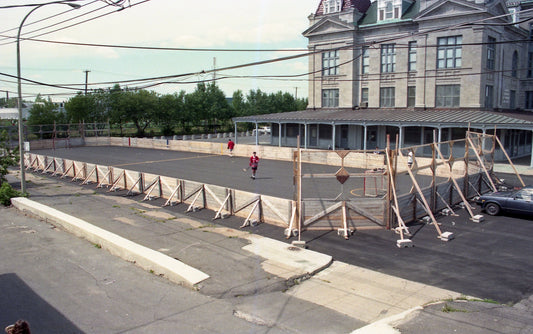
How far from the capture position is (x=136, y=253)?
37.0ft

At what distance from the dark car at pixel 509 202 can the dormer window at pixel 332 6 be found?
37170 millimetres

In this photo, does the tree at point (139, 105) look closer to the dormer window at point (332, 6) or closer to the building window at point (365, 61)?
the dormer window at point (332, 6)

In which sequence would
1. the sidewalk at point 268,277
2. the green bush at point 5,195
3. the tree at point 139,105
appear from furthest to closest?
A: 1. the tree at point 139,105
2. the green bush at point 5,195
3. the sidewalk at point 268,277

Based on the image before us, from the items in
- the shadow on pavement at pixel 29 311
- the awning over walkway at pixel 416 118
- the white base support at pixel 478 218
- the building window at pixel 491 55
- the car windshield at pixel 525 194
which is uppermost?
the building window at pixel 491 55

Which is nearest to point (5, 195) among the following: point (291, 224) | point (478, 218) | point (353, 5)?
point (291, 224)

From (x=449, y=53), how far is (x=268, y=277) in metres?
36.9

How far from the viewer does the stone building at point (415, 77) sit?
125 ft

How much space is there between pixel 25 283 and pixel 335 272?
7.63 metres

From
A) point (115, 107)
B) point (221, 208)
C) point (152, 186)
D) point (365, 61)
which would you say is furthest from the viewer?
point (115, 107)

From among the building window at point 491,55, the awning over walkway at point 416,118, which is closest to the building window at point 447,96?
the awning over walkway at point 416,118

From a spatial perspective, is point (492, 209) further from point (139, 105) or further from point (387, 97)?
point (139, 105)

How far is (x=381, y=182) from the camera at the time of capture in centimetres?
2161

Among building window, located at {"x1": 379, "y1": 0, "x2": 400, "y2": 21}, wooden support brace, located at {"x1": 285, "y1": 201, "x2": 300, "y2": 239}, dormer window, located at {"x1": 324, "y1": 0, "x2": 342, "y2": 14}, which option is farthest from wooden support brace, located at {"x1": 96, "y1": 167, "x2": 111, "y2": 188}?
dormer window, located at {"x1": 324, "y1": 0, "x2": 342, "y2": 14}

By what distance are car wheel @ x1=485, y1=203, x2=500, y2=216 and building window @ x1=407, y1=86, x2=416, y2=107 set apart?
2847 cm
